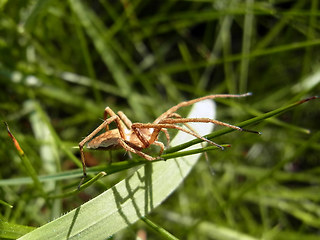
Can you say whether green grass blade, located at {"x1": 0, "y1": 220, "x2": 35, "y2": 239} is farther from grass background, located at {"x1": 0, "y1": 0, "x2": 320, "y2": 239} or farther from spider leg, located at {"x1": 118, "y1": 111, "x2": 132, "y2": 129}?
grass background, located at {"x1": 0, "y1": 0, "x2": 320, "y2": 239}

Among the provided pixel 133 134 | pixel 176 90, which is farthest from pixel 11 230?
pixel 176 90

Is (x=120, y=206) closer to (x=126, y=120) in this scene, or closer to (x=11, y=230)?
(x=11, y=230)

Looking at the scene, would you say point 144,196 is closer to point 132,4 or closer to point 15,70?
point 15,70

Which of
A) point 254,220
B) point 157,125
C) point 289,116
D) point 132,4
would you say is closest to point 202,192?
point 254,220

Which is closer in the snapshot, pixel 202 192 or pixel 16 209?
pixel 16 209

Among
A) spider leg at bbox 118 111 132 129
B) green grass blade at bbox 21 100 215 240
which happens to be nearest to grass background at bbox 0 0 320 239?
spider leg at bbox 118 111 132 129
